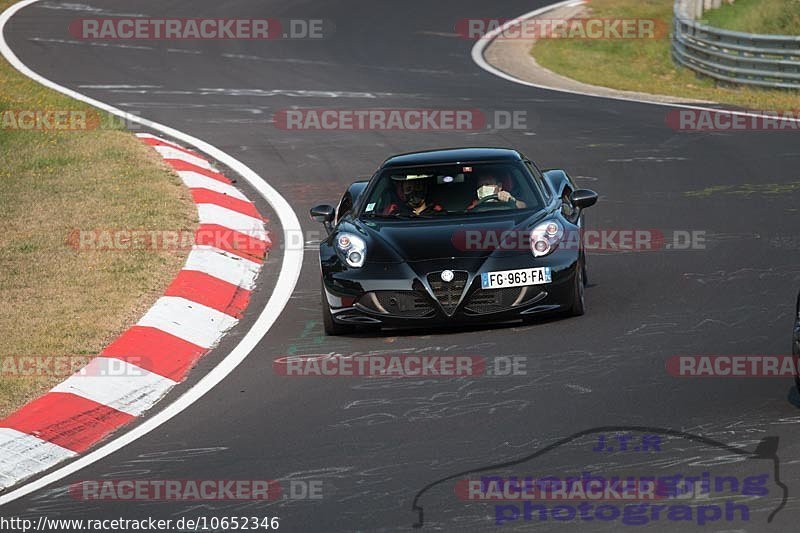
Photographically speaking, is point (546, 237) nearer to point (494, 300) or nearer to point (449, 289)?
point (494, 300)

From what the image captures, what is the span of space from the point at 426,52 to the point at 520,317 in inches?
766

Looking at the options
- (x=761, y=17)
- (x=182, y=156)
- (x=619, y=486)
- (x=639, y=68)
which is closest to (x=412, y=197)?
(x=619, y=486)

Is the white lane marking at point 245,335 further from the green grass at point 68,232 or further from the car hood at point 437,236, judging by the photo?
the car hood at point 437,236

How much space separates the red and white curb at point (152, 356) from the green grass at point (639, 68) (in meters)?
10.7

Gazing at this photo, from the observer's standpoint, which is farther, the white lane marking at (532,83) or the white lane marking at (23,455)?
the white lane marking at (532,83)

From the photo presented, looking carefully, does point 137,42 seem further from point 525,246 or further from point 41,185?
point 525,246

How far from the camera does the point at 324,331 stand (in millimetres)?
10297

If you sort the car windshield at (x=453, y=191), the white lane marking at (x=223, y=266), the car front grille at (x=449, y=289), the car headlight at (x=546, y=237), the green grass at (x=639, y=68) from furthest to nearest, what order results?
the green grass at (x=639, y=68)
the white lane marking at (x=223, y=266)
the car windshield at (x=453, y=191)
the car headlight at (x=546, y=237)
the car front grille at (x=449, y=289)

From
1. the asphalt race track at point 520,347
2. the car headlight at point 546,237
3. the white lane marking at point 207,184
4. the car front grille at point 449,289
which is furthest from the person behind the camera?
the white lane marking at point 207,184

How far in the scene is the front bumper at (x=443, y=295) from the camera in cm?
970

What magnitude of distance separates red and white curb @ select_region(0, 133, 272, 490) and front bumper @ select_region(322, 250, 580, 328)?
1.13 meters

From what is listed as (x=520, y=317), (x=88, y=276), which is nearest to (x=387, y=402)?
(x=520, y=317)

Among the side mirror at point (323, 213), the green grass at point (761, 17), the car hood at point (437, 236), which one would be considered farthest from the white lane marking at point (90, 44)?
the car hood at point (437, 236)

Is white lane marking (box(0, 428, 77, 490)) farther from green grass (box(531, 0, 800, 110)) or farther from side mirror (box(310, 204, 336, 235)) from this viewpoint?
green grass (box(531, 0, 800, 110))
